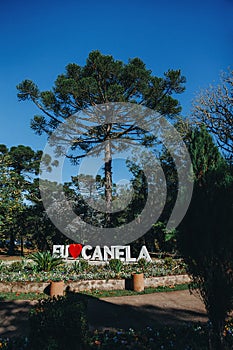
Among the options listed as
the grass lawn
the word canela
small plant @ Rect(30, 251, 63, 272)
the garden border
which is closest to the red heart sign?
the word canela

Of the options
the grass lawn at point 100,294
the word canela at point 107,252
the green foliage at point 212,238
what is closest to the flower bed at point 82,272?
the grass lawn at point 100,294

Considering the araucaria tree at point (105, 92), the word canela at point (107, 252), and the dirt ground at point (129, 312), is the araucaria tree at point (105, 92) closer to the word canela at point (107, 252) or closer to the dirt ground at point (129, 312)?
the word canela at point (107, 252)

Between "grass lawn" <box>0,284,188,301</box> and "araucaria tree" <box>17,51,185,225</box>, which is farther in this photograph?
"araucaria tree" <box>17,51,185,225</box>

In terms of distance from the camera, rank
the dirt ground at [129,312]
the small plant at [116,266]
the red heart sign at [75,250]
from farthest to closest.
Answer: the red heart sign at [75,250] → the small plant at [116,266] → the dirt ground at [129,312]

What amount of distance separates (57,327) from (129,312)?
3.57 meters

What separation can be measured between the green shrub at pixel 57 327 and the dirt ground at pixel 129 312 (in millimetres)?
1973

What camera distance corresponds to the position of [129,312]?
696 cm

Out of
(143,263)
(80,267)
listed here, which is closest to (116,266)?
(80,267)

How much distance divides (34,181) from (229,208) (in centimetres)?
2279

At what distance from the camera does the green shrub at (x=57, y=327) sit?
383cm

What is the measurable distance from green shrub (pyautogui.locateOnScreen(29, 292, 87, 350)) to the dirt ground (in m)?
1.97

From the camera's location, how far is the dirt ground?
6.05 m

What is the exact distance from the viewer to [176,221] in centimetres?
468

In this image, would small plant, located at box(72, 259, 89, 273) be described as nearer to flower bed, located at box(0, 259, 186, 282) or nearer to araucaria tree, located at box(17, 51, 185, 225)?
flower bed, located at box(0, 259, 186, 282)
